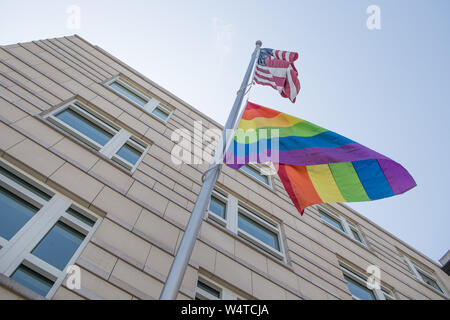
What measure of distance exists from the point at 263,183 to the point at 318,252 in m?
2.84

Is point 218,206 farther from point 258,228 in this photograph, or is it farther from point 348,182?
point 348,182

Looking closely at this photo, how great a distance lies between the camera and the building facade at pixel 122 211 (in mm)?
4805

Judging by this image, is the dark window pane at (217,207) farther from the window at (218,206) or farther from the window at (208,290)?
the window at (208,290)

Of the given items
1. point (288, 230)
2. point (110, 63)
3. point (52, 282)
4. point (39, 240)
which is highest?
point (110, 63)

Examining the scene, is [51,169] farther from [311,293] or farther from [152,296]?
[311,293]

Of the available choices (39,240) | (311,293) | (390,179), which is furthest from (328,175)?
(39,240)

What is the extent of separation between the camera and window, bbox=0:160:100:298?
14.2 ft

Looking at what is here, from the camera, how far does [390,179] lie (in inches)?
235

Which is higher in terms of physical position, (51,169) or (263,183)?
(263,183)

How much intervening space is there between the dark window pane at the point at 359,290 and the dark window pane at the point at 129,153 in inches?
284

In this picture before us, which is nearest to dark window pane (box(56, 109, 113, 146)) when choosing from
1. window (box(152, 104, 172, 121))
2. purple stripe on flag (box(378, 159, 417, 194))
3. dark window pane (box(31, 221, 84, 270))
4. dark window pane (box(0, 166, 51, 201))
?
dark window pane (box(0, 166, 51, 201))

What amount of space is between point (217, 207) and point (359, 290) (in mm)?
5141
